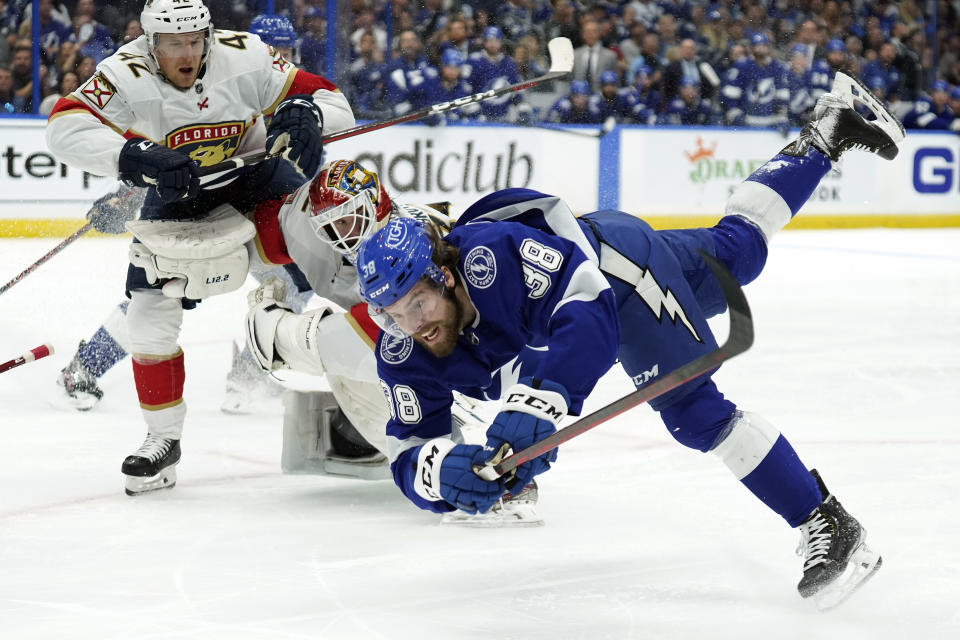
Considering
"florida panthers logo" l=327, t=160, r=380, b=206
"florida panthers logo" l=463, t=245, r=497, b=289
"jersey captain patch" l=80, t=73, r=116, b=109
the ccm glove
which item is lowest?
the ccm glove

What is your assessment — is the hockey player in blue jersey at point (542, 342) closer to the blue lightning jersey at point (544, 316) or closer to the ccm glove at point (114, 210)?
the blue lightning jersey at point (544, 316)

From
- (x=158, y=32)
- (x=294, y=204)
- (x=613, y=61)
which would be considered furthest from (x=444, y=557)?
(x=613, y=61)

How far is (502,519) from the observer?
2.62 meters

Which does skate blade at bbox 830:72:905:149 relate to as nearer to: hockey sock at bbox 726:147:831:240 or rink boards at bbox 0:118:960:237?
hockey sock at bbox 726:147:831:240

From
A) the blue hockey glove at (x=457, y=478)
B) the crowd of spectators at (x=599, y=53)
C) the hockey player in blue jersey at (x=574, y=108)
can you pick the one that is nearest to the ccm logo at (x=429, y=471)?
the blue hockey glove at (x=457, y=478)

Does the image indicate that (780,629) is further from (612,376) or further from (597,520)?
(612,376)

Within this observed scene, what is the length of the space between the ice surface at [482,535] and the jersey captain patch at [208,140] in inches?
30.3

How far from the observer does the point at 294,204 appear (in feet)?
9.47

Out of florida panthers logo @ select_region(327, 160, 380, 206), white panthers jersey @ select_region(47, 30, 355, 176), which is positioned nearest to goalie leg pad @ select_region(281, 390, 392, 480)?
florida panthers logo @ select_region(327, 160, 380, 206)

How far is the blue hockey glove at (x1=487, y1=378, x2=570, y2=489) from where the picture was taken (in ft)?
5.79

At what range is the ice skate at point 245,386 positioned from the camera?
375 centimetres

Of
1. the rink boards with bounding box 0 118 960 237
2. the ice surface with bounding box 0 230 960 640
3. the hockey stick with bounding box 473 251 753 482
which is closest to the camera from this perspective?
the hockey stick with bounding box 473 251 753 482

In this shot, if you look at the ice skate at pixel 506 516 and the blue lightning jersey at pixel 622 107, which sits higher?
the ice skate at pixel 506 516

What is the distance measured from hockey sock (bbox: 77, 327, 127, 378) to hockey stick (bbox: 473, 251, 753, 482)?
2.22 metres
